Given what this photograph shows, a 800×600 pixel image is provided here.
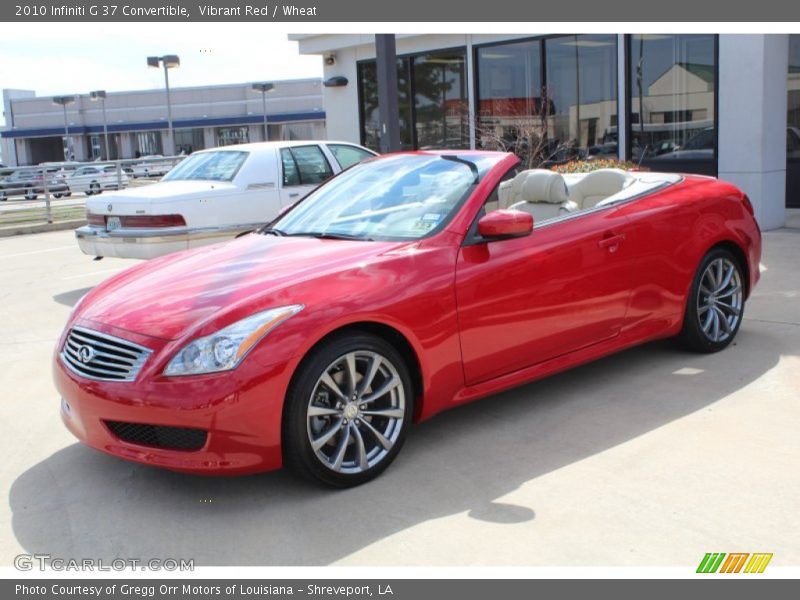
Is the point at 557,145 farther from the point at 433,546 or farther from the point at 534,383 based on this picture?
the point at 433,546

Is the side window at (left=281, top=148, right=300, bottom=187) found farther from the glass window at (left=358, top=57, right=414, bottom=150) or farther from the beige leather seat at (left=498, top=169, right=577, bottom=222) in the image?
the glass window at (left=358, top=57, right=414, bottom=150)

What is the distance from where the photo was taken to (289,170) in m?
10.2

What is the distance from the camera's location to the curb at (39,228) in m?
16.8

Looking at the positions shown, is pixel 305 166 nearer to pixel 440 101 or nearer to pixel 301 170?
pixel 301 170

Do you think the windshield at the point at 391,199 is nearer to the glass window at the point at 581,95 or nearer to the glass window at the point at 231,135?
the glass window at the point at 581,95

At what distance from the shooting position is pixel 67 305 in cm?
886

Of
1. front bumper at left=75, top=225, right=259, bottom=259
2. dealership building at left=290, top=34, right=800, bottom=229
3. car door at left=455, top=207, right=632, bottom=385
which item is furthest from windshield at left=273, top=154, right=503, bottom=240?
dealership building at left=290, top=34, right=800, bottom=229

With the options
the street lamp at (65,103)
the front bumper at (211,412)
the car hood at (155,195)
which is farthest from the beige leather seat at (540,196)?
the street lamp at (65,103)

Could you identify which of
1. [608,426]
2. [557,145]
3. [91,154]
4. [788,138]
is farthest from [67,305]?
[91,154]

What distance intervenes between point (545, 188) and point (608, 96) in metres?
8.95

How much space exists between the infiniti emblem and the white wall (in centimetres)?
995

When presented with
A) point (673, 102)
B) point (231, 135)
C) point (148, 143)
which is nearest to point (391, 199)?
point (673, 102)

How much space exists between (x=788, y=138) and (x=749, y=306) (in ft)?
24.9
